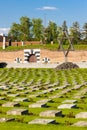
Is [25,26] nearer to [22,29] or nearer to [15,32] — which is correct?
A: [22,29]

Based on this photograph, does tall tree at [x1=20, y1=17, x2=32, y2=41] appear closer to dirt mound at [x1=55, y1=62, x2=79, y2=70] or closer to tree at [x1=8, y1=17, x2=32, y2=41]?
tree at [x1=8, y1=17, x2=32, y2=41]

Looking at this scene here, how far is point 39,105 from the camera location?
9.94 metres

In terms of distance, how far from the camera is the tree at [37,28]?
84.4 meters

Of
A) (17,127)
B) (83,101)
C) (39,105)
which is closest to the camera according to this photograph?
(17,127)

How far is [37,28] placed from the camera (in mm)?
84500

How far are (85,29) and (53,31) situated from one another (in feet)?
37.9

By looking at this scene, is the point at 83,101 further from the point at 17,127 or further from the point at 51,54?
the point at 51,54

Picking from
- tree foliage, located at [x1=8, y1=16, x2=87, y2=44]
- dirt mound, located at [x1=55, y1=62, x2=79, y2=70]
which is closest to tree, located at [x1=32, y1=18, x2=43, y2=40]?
tree foliage, located at [x1=8, y1=16, x2=87, y2=44]

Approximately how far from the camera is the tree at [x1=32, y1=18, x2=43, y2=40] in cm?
8437

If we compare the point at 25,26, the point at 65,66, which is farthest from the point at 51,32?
the point at 65,66

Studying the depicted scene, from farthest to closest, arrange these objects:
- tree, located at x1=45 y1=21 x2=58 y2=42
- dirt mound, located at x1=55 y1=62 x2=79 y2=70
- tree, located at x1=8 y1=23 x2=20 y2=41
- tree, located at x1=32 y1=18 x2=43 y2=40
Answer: tree, located at x1=8 y1=23 x2=20 y2=41, tree, located at x1=32 y1=18 x2=43 y2=40, tree, located at x1=45 y1=21 x2=58 y2=42, dirt mound, located at x1=55 y1=62 x2=79 y2=70

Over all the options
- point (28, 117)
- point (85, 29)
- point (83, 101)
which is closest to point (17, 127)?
point (28, 117)

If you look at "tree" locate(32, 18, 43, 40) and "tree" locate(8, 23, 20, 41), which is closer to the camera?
"tree" locate(32, 18, 43, 40)

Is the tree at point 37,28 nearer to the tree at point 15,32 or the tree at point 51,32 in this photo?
the tree at point 51,32
